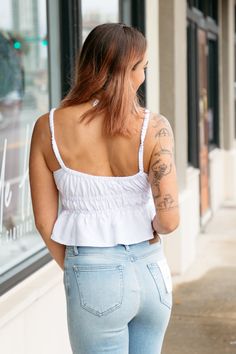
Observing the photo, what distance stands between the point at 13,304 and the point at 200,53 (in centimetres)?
631

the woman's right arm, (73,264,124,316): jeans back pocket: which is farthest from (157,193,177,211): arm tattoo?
(73,264,124,316): jeans back pocket

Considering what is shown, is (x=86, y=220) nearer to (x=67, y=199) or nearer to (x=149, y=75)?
(x=67, y=199)

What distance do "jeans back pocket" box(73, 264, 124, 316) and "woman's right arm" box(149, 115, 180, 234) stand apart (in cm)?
23

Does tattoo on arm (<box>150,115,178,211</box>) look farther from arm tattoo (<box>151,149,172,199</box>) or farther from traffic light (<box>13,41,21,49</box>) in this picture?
traffic light (<box>13,41,21,49</box>)

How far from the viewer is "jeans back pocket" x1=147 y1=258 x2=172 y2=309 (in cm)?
240

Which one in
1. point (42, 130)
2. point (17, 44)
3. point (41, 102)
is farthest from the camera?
point (41, 102)

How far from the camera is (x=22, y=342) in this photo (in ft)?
12.2

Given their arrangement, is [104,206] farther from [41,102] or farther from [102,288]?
[41,102]

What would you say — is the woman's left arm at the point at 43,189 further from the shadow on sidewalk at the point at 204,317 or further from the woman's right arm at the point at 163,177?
the shadow on sidewalk at the point at 204,317

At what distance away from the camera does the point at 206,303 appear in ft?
19.5

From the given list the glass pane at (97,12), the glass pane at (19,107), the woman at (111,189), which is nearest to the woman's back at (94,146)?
the woman at (111,189)

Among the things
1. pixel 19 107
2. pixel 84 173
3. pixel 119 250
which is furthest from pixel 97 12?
pixel 119 250

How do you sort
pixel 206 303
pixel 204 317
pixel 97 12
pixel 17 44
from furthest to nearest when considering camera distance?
pixel 206 303 < pixel 204 317 < pixel 97 12 < pixel 17 44

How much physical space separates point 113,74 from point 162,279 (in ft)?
2.31
